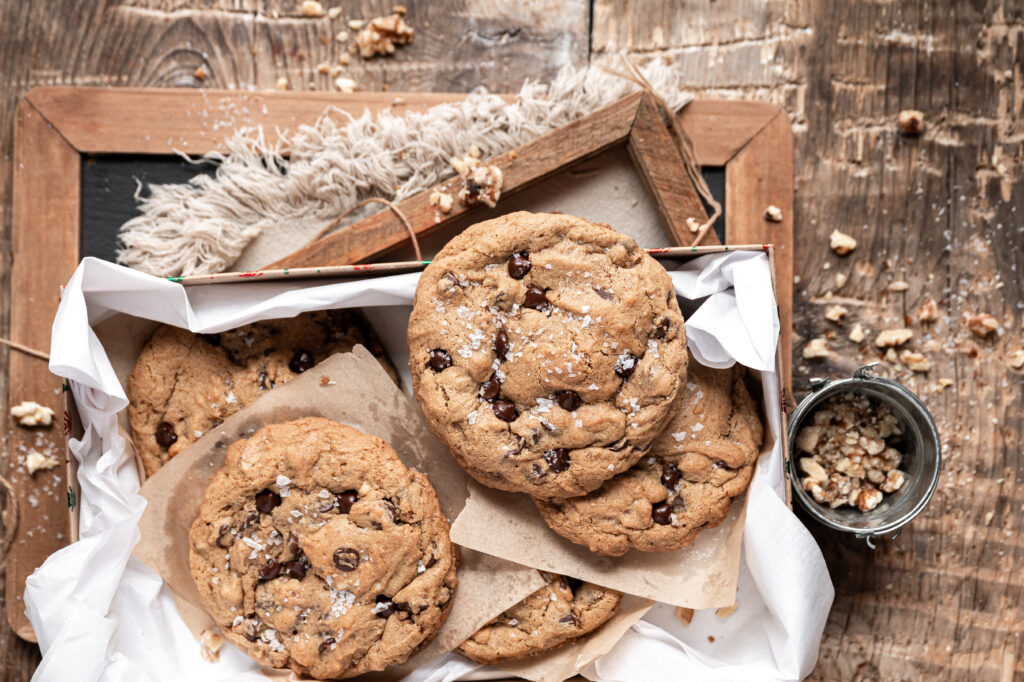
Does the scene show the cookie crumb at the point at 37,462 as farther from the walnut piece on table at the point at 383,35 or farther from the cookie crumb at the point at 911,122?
the cookie crumb at the point at 911,122

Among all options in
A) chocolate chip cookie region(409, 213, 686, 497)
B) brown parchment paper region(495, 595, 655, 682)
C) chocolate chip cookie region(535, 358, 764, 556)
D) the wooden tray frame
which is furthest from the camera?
the wooden tray frame

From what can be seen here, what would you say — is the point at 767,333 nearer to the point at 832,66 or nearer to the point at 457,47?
the point at 832,66

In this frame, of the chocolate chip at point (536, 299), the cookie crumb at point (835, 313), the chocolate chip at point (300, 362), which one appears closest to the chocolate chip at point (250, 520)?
the chocolate chip at point (300, 362)

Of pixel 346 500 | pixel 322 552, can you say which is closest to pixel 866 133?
pixel 346 500

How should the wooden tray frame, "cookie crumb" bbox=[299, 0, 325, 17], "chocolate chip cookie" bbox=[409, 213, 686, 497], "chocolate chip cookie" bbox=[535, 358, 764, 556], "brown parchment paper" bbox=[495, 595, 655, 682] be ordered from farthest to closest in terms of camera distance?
"cookie crumb" bbox=[299, 0, 325, 17], the wooden tray frame, "brown parchment paper" bbox=[495, 595, 655, 682], "chocolate chip cookie" bbox=[535, 358, 764, 556], "chocolate chip cookie" bbox=[409, 213, 686, 497]

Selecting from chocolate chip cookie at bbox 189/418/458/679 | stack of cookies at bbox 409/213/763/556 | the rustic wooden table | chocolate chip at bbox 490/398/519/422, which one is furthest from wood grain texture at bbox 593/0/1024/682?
chocolate chip cookie at bbox 189/418/458/679

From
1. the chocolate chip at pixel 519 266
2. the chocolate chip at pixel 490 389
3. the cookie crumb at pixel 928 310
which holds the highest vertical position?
the chocolate chip at pixel 519 266

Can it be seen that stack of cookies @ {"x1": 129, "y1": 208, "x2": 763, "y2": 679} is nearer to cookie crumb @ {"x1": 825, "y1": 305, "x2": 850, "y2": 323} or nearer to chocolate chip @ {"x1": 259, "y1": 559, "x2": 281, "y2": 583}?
chocolate chip @ {"x1": 259, "y1": 559, "x2": 281, "y2": 583}

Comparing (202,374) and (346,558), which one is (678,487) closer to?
(346,558)
